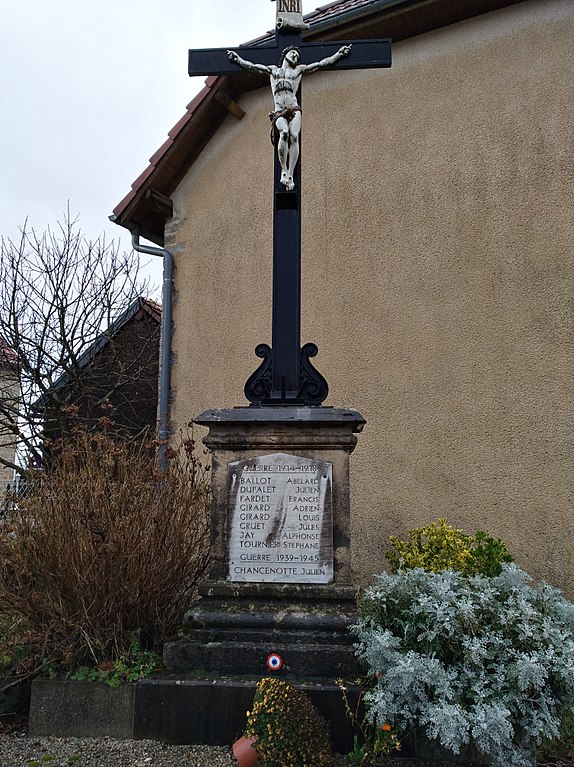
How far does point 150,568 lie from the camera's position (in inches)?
161

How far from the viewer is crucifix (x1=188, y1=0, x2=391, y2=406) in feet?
13.9

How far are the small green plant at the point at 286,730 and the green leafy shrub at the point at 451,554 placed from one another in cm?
148

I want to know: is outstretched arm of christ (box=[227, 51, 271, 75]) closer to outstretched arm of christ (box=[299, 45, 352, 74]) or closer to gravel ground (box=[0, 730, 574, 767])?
outstretched arm of christ (box=[299, 45, 352, 74])

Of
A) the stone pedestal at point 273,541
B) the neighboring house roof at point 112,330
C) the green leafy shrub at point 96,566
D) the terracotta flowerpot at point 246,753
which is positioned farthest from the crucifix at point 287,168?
the neighboring house roof at point 112,330

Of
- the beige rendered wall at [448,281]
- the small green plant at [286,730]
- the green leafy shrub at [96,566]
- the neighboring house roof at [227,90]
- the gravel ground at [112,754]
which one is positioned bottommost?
the gravel ground at [112,754]

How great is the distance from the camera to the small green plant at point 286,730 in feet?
9.09

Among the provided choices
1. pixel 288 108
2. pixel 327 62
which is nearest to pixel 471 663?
pixel 288 108

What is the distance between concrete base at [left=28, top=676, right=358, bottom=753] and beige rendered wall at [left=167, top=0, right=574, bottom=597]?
307 cm

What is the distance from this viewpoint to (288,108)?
4.36 metres

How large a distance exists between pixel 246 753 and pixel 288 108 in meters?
3.73

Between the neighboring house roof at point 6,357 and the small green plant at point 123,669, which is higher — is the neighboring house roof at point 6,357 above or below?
above

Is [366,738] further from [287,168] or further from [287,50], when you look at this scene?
[287,50]

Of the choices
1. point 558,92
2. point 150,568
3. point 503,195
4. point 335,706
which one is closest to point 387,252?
point 503,195

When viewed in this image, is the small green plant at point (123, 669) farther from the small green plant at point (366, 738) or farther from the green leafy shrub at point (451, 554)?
the green leafy shrub at point (451, 554)
